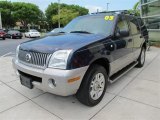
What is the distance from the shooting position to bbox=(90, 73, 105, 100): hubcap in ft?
9.93

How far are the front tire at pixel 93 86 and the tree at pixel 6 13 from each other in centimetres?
4278

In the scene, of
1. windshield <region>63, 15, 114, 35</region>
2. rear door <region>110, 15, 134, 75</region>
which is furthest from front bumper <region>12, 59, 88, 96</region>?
windshield <region>63, 15, 114, 35</region>

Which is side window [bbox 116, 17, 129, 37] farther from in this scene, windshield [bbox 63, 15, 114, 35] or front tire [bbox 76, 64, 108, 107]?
front tire [bbox 76, 64, 108, 107]

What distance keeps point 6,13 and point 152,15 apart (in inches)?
1483

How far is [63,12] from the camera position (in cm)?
4384

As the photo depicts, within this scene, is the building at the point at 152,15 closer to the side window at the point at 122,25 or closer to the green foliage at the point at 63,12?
the side window at the point at 122,25

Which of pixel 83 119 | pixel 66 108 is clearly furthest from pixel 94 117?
pixel 66 108

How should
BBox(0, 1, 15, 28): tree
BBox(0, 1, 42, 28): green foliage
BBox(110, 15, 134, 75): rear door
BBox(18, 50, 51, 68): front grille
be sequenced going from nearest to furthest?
BBox(18, 50, 51, 68): front grille < BBox(110, 15, 134, 75): rear door < BBox(0, 1, 15, 28): tree < BBox(0, 1, 42, 28): green foliage

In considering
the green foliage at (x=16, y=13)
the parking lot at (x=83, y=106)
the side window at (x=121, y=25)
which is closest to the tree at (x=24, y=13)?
the green foliage at (x=16, y=13)

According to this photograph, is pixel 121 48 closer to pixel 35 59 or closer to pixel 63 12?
pixel 35 59

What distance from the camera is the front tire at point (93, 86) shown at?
9.32 feet

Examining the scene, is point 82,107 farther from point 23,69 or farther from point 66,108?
point 23,69

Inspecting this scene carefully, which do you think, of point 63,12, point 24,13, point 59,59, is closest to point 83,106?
point 59,59

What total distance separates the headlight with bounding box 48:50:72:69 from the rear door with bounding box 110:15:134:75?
1.24 meters
